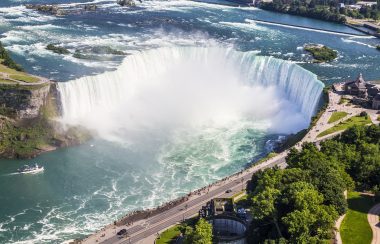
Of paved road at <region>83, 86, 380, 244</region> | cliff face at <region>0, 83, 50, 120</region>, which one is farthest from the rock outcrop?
paved road at <region>83, 86, 380, 244</region>

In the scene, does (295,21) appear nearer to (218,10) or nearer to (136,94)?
(218,10)

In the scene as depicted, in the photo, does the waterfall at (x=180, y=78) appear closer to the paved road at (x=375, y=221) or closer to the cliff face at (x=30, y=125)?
the cliff face at (x=30, y=125)

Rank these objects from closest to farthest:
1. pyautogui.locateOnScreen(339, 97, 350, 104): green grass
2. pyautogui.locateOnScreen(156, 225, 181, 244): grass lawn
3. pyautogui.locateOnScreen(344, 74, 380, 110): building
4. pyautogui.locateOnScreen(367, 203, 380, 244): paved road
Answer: pyautogui.locateOnScreen(367, 203, 380, 244): paved road
pyautogui.locateOnScreen(156, 225, 181, 244): grass lawn
pyautogui.locateOnScreen(344, 74, 380, 110): building
pyautogui.locateOnScreen(339, 97, 350, 104): green grass

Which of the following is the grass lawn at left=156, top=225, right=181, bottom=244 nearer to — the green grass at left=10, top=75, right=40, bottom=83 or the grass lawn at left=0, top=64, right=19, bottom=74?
the green grass at left=10, top=75, right=40, bottom=83

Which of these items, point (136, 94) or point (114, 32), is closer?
point (136, 94)

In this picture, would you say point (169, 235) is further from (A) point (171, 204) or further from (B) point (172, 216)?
(A) point (171, 204)

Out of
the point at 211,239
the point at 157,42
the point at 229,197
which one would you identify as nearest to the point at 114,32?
the point at 157,42
